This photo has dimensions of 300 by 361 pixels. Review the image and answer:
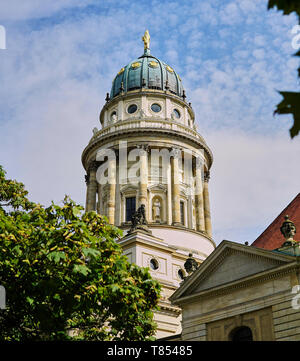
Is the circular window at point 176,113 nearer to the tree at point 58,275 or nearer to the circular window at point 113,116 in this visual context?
the circular window at point 113,116

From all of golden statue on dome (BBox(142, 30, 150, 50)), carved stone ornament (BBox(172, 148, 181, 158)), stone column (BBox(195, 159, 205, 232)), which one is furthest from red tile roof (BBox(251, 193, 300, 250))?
golden statue on dome (BBox(142, 30, 150, 50))

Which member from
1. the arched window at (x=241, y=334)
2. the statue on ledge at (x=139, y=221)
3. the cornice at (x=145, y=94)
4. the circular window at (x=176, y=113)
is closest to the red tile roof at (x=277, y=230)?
the arched window at (x=241, y=334)

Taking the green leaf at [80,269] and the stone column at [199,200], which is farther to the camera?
the stone column at [199,200]

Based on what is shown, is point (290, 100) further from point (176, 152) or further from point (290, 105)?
point (176, 152)

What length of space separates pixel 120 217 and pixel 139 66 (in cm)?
1877

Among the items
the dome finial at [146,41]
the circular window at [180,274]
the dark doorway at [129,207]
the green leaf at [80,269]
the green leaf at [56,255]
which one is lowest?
the green leaf at [80,269]

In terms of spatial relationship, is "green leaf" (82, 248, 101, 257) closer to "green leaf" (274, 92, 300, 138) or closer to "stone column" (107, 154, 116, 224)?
"green leaf" (274, 92, 300, 138)

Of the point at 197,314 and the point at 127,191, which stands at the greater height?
the point at 127,191

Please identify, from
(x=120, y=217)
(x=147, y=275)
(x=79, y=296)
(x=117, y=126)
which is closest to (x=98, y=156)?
(x=117, y=126)

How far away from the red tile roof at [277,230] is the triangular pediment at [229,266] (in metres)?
7.14

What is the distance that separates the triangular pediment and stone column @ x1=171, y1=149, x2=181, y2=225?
20.6 m

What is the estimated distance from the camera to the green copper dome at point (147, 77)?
184 feet
